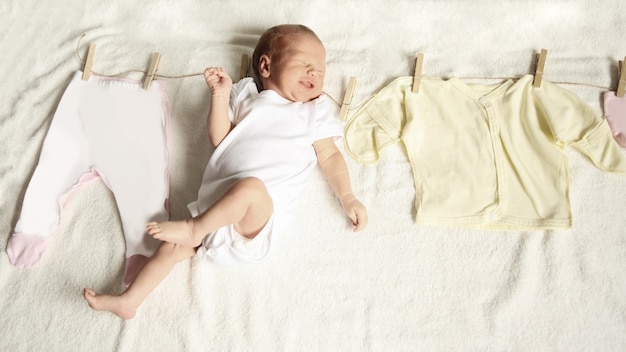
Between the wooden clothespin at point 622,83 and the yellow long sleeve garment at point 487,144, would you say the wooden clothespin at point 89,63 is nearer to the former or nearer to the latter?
A: the yellow long sleeve garment at point 487,144

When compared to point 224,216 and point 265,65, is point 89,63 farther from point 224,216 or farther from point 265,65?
point 224,216

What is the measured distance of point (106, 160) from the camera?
1.39 meters

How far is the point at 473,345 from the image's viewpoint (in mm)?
1204

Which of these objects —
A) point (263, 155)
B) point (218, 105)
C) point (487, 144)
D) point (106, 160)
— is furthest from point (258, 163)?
point (487, 144)

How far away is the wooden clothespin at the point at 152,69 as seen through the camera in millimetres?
1471

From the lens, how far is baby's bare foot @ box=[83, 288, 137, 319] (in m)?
1.19

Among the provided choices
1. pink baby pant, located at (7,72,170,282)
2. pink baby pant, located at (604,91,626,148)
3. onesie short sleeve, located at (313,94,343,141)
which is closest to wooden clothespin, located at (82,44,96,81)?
pink baby pant, located at (7,72,170,282)

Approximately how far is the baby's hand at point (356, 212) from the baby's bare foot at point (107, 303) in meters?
0.53

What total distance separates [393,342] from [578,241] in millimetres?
497

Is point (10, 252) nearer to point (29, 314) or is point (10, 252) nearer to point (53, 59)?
point (29, 314)

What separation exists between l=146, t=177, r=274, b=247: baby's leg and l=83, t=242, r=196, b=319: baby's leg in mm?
51

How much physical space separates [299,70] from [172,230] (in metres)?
0.47

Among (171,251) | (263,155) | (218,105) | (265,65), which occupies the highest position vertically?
(265,65)

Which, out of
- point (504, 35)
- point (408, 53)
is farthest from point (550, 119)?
point (408, 53)
